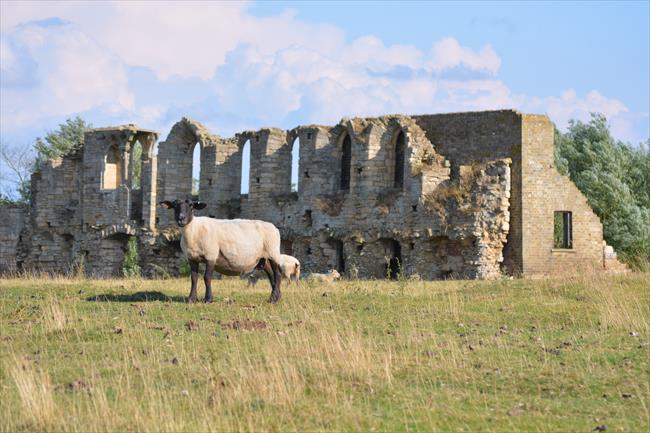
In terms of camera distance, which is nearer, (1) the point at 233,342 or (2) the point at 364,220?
(1) the point at 233,342

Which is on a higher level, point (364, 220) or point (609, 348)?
point (364, 220)

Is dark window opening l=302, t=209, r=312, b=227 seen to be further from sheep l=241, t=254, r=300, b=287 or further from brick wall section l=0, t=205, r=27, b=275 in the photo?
brick wall section l=0, t=205, r=27, b=275

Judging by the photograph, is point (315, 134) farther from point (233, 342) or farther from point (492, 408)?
point (492, 408)

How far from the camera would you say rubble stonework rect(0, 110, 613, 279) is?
3206cm

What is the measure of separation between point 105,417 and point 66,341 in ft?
16.7

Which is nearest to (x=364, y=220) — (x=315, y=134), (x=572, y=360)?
(x=315, y=134)

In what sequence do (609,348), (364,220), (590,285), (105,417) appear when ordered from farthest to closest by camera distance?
(364,220), (590,285), (609,348), (105,417)

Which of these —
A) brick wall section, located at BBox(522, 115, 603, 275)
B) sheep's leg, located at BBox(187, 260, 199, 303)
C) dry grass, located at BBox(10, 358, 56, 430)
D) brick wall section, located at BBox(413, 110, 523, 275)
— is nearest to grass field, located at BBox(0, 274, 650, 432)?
dry grass, located at BBox(10, 358, 56, 430)

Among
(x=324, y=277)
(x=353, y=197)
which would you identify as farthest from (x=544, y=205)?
(x=324, y=277)

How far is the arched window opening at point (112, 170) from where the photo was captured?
41.0m

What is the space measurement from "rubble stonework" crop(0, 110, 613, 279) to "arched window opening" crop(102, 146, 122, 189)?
0.05m

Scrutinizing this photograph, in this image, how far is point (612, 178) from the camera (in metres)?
38.2

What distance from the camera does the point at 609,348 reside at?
14547mm

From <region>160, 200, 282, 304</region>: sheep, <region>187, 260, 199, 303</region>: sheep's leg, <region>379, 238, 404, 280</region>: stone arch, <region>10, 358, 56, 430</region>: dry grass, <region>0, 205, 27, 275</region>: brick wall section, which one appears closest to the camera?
<region>10, 358, 56, 430</region>: dry grass
